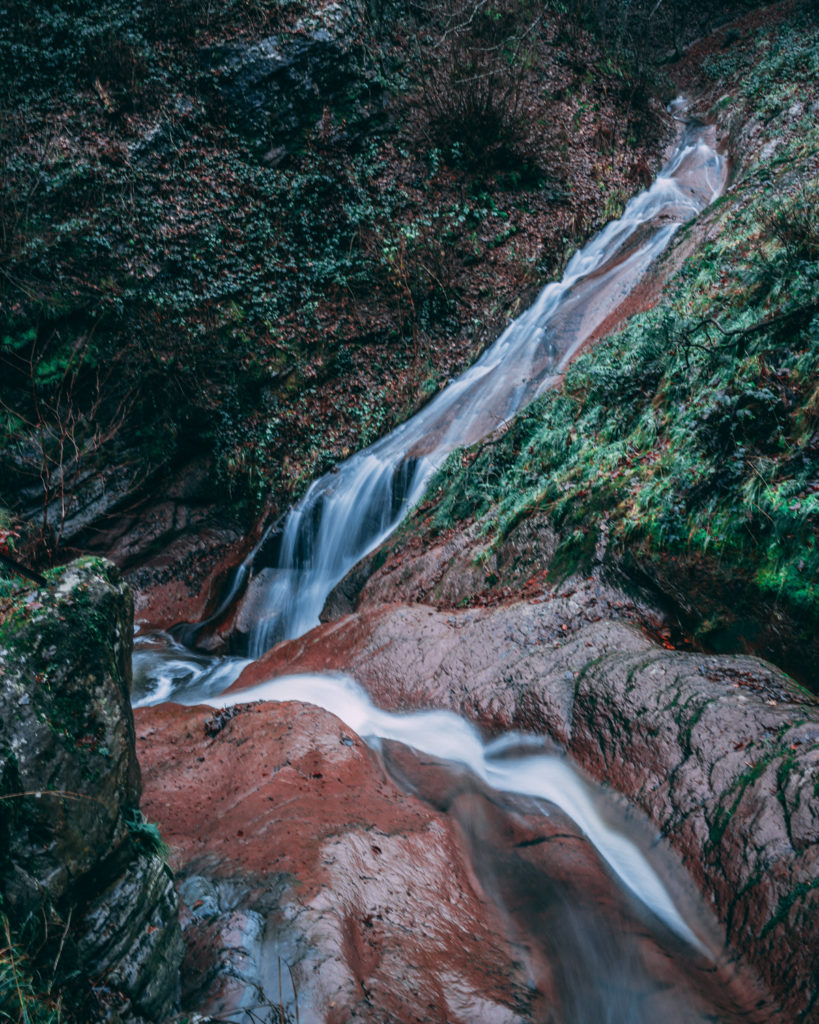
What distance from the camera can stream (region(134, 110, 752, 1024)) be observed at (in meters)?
3.06

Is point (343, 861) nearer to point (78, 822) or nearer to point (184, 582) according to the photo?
point (78, 822)

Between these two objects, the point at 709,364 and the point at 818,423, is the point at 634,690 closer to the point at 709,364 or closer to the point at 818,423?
the point at 818,423

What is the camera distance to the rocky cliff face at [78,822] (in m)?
2.09

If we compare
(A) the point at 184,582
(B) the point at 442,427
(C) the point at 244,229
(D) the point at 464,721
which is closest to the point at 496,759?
(D) the point at 464,721

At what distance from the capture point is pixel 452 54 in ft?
44.8

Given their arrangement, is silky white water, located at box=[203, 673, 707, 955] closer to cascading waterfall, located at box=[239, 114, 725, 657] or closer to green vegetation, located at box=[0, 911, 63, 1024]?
green vegetation, located at box=[0, 911, 63, 1024]

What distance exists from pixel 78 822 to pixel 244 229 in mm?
11414

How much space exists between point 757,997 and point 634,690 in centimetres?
171

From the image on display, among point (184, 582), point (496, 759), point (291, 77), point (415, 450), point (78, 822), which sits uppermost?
point (291, 77)

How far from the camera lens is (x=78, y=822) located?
7.32ft

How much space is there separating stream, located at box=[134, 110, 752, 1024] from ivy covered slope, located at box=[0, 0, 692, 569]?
93cm

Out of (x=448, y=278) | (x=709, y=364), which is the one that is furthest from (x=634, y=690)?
(x=448, y=278)

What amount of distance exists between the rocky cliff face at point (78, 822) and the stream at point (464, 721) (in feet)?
6.47

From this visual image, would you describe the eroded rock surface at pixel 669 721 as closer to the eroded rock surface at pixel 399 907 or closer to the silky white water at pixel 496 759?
the silky white water at pixel 496 759
